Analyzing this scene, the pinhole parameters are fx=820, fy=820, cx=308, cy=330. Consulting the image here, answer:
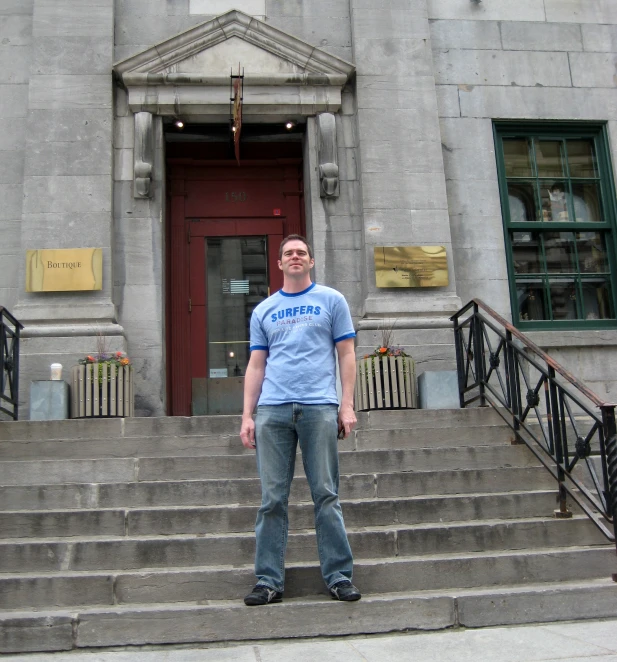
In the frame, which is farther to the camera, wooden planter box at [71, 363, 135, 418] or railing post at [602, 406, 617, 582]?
wooden planter box at [71, 363, 135, 418]

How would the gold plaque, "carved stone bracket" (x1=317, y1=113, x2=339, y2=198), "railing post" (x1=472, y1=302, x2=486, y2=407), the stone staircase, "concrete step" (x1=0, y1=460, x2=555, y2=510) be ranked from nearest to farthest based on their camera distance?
the stone staircase < "concrete step" (x1=0, y1=460, x2=555, y2=510) < "railing post" (x1=472, y1=302, x2=486, y2=407) < the gold plaque < "carved stone bracket" (x1=317, y1=113, x2=339, y2=198)

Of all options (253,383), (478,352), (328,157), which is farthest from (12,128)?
(253,383)

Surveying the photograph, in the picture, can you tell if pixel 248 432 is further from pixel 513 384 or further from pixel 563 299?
pixel 563 299

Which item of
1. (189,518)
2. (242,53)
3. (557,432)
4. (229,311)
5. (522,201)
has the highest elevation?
(242,53)

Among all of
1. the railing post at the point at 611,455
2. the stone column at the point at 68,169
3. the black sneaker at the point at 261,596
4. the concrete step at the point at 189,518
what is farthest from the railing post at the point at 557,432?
the stone column at the point at 68,169

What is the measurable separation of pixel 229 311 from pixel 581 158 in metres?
5.18

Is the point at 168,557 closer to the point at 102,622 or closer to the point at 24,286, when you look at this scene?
→ the point at 102,622

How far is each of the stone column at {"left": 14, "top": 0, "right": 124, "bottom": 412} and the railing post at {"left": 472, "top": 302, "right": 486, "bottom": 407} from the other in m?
3.98

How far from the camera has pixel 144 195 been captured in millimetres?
9891

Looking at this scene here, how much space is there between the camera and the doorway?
1052cm

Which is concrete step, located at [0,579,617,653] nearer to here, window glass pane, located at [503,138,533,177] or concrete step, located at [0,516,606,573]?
concrete step, located at [0,516,606,573]

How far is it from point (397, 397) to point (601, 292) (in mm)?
3728

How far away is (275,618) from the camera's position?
451 cm

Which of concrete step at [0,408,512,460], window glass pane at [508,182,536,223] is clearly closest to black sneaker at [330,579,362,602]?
concrete step at [0,408,512,460]
